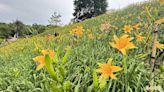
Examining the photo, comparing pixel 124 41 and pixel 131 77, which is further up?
pixel 124 41

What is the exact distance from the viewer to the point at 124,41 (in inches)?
78.8

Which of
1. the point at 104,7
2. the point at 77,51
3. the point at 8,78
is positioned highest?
the point at 104,7

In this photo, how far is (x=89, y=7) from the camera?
35.3m

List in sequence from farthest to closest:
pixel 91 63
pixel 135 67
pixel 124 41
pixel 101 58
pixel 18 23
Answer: pixel 18 23
pixel 101 58
pixel 91 63
pixel 135 67
pixel 124 41

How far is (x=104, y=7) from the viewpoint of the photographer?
1451 inches

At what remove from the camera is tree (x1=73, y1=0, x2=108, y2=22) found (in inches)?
1355

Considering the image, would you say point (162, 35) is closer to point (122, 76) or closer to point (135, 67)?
point (135, 67)

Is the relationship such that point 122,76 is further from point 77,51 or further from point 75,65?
point 77,51

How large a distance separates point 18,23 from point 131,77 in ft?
103

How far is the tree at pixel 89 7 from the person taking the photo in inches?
1355

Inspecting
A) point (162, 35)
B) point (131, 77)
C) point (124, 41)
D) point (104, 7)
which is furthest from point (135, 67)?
point (104, 7)

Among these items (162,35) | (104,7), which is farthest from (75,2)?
(162,35)

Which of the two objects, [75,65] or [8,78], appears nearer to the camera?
[75,65]

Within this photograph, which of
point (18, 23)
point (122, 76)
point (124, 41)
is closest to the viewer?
point (124, 41)
